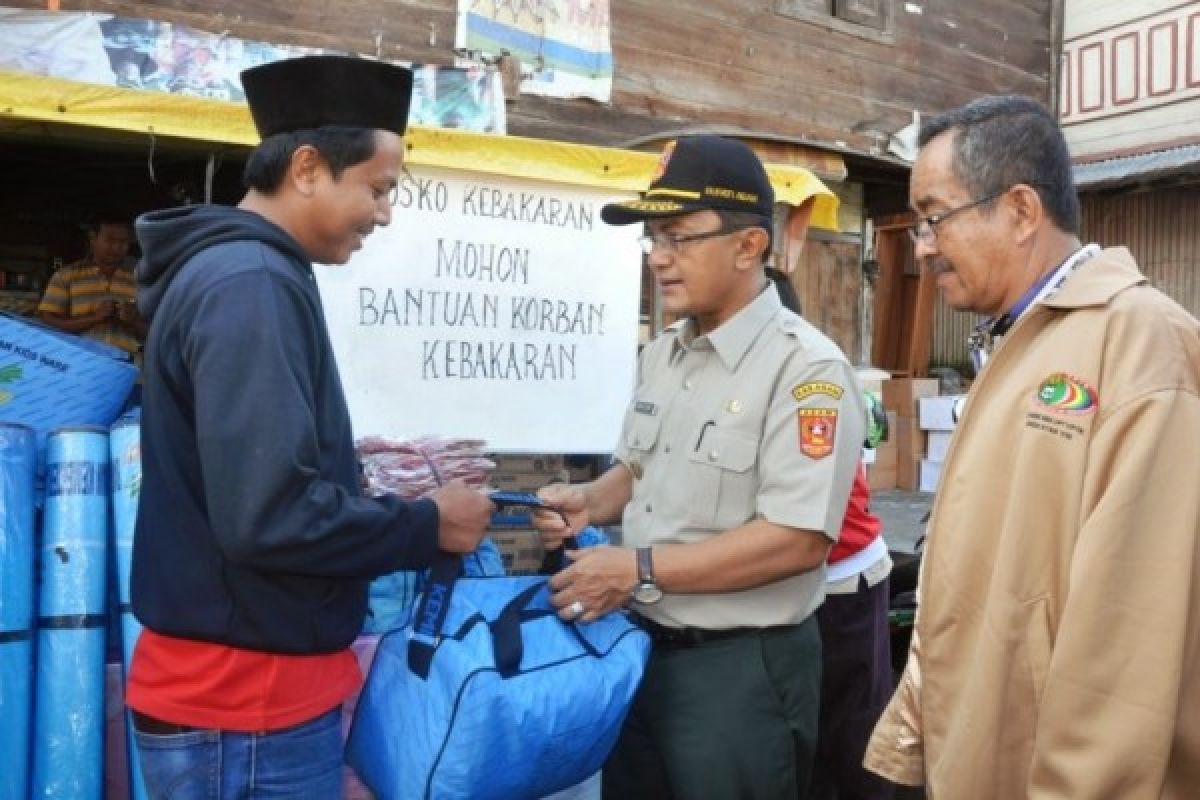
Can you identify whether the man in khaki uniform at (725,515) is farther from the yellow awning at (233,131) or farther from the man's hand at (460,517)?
the yellow awning at (233,131)

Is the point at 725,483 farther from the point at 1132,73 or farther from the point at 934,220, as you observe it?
the point at 1132,73

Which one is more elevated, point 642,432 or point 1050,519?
point 642,432

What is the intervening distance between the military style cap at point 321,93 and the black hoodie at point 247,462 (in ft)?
0.71

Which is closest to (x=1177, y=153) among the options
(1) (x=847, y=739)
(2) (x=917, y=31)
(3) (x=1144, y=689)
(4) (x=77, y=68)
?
(2) (x=917, y=31)

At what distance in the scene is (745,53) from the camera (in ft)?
27.3

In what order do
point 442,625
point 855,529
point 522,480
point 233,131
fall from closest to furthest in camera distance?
1. point 442,625
2. point 855,529
3. point 233,131
4. point 522,480

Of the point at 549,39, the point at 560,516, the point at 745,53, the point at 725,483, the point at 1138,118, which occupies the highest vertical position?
the point at 1138,118

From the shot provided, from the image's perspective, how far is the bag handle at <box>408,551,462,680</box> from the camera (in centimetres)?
192

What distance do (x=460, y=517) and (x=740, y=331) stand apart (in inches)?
34.0

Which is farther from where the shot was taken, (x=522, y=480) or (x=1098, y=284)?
(x=522, y=480)

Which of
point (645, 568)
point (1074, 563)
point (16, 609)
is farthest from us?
point (16, 609)

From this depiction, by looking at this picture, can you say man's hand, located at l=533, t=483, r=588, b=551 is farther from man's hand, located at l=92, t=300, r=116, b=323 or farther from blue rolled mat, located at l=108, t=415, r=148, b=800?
man's hand, located at l=92, t=300, r=116, b=323

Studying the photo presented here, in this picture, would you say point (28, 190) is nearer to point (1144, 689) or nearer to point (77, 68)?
point (77, 68)

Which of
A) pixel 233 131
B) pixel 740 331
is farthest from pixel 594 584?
pixel 233 131
